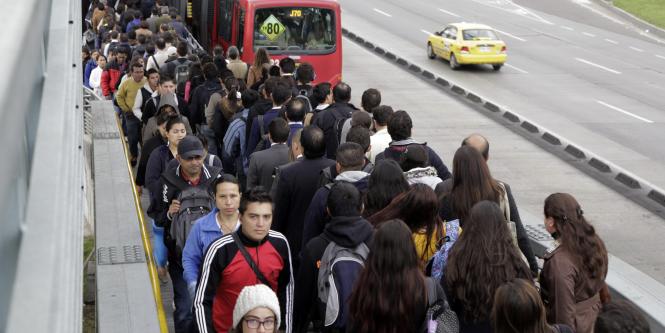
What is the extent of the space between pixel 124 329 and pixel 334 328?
188cm

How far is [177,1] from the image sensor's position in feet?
96.9

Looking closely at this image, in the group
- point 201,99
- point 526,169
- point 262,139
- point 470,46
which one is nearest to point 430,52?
point 470,46

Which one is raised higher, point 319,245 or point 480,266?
point 480,266

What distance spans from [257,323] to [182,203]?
2.92 m

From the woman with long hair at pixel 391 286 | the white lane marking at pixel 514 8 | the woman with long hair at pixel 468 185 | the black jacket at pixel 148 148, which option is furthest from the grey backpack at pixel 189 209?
the white lane marking at pixel 514 8

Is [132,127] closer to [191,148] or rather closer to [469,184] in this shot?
[191,148]

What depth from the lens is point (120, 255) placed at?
8492 millimetres

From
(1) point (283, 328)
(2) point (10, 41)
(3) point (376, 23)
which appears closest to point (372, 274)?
(1) point (283, 328)

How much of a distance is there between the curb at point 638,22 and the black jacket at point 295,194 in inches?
1373

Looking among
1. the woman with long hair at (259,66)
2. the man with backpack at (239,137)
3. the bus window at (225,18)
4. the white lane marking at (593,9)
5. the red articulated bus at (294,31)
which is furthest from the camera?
the white lane marking at (593,9)

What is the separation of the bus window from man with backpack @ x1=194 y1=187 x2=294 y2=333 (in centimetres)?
1686

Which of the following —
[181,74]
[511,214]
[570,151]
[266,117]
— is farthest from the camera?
[570,151]

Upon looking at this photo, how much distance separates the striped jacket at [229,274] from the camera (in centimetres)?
556

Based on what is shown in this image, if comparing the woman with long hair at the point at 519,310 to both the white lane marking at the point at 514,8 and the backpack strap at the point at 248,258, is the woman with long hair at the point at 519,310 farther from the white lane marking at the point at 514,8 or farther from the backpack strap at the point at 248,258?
the white lane marking at the point at 514,8
